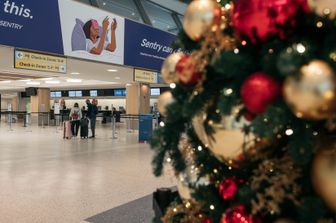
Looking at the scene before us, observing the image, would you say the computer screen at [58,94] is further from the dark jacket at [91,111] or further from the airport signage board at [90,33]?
the airport signage board at [90,33]

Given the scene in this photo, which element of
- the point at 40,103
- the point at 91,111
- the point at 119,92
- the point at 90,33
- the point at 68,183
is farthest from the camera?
the point at 119,92

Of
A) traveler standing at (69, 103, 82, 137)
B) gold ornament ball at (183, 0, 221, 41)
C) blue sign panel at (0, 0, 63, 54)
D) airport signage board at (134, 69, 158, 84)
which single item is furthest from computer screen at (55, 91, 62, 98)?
gold ornament ball at (183, 0, 221, 41)

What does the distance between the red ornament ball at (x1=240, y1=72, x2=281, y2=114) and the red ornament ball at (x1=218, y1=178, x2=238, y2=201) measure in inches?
16.6

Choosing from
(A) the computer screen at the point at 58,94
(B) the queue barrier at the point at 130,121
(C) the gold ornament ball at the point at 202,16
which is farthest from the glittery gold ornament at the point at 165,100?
(A) the computer screen at the point at 58,94

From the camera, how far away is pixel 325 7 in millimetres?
1095

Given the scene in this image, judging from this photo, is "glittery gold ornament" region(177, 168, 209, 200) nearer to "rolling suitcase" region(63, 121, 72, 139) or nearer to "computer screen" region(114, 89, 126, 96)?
"rolling suitcase" region(63, 121, 72, 139)

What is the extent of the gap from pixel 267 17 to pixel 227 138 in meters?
0.43

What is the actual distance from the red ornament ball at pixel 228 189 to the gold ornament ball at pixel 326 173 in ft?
1.15

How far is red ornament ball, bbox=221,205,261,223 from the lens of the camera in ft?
4.02

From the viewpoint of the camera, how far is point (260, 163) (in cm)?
126

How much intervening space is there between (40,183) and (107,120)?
2162 centimetres

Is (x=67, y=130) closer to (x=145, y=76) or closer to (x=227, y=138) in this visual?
(x=145, y=76)

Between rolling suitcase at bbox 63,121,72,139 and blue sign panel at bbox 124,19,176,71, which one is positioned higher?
blue sign panel at bbox 124,19,176,71

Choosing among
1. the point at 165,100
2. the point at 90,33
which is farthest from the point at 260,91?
the point at 90,33
